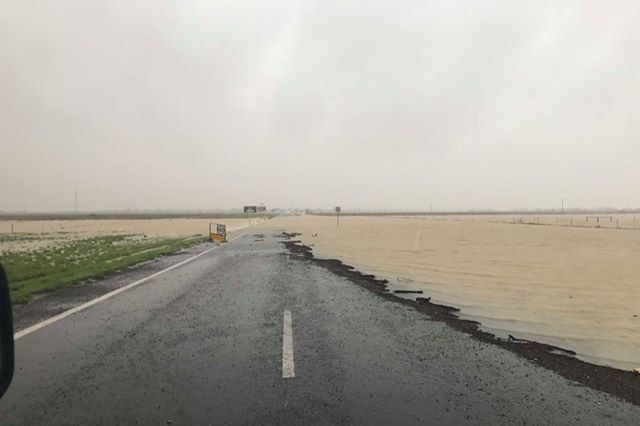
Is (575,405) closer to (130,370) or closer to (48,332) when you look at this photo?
(130,370)

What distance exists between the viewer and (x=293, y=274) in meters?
15.3

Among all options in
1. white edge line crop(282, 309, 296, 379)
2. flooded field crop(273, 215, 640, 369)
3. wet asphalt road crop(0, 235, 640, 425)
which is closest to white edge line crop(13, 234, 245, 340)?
wet asphalt road crop(0, 235, 640, 425)

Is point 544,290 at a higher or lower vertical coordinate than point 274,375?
lower

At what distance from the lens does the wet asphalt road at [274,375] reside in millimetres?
4359

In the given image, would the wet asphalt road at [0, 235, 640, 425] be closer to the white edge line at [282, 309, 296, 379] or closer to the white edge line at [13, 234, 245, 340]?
the white edge line at [282, 309, 296, 379]

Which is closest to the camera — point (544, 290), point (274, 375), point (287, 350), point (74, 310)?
point (274, 375)

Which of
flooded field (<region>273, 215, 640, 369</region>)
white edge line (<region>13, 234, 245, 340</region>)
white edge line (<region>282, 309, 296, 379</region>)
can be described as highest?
white edge line (<region>282, 309, 296, 379</region>)

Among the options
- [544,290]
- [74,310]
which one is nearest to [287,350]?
[74,310]

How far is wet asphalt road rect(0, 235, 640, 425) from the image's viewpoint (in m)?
4.36

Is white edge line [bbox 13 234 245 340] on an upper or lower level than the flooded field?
upper

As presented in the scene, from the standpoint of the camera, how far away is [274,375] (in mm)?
5465

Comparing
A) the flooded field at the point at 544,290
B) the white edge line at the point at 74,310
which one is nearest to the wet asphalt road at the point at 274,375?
the white edge line at the point at 74,310

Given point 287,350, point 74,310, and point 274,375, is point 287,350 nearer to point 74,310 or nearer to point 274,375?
point 274,375

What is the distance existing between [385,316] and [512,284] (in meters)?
6.35
